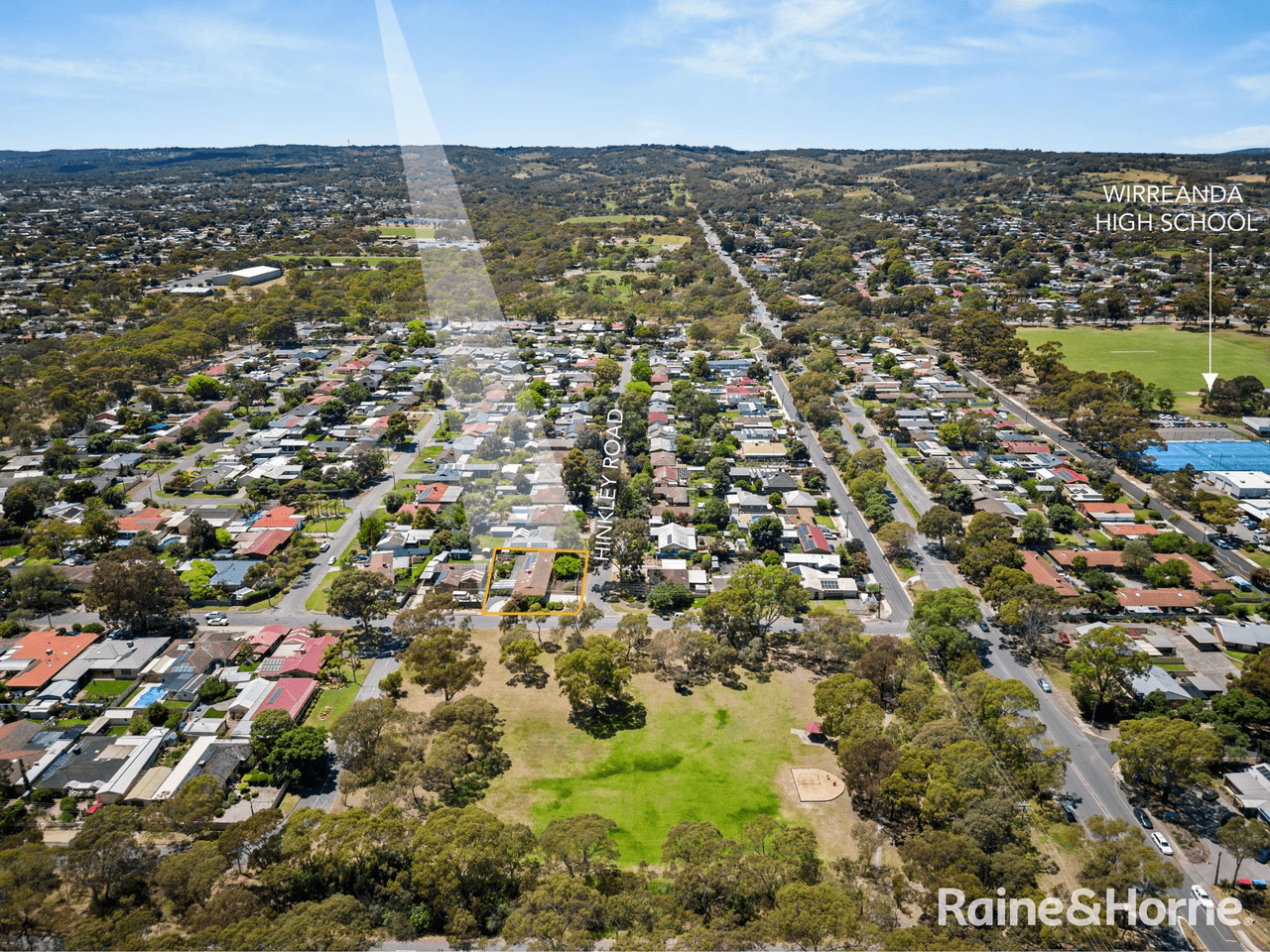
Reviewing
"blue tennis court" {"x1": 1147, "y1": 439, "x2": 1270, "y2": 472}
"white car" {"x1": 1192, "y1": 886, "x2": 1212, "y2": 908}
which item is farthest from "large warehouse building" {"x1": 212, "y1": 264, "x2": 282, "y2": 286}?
"white car" {"x1": 1192, "y1": 886, "x2": 1212, "y2": 908}

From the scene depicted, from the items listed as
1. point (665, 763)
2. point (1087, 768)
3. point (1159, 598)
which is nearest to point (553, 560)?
point (665, 763)

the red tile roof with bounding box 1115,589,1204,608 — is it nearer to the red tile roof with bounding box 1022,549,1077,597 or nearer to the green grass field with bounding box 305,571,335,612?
the red tile roof with bounding box 1022,549,1077,597

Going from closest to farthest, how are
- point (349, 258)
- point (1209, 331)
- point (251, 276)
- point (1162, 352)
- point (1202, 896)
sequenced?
point (1202, 896) < point (1162, 352) < point (1209, 331) < point (251, 276) < point (349, 258)

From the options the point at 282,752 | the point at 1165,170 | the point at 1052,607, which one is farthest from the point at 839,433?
the point at 1165,170

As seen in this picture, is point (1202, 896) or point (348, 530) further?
point (348, 530)

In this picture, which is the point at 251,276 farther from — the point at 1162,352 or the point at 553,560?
the point at 1162,352

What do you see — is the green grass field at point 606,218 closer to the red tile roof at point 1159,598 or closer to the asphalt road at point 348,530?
the asphalt road at point 348,530
